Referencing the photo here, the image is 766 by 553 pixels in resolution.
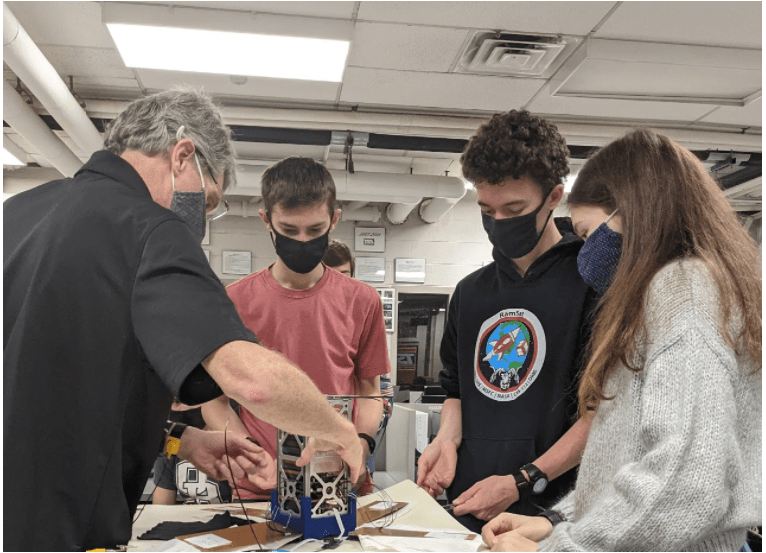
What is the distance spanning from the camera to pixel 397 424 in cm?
548

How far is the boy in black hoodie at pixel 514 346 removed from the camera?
4.93 ft

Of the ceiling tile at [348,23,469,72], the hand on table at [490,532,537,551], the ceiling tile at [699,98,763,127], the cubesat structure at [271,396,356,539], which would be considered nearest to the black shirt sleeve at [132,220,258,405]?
the cubesat structure at [271,396,356,539]

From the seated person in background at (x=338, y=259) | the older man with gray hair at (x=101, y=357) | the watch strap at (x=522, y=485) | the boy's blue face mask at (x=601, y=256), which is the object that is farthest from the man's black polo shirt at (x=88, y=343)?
the seated person in background at (x=338, y=259)

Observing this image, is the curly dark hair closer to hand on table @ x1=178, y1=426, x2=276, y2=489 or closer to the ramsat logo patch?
the ramsat logo patch

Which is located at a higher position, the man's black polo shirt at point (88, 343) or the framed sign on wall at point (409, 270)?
the framed sign on wall at point (409, 270)

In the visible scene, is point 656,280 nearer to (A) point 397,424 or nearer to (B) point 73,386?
(B) point 73,386

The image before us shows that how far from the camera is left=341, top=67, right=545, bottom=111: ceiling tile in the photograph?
4.00 meters

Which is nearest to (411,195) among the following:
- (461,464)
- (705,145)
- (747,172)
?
(705,145)

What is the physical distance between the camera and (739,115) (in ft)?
15.0

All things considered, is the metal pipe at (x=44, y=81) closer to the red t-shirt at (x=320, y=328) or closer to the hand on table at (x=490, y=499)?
the red t-shirt at (x=320, y=328)

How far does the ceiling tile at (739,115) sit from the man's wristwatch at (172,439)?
4.36m

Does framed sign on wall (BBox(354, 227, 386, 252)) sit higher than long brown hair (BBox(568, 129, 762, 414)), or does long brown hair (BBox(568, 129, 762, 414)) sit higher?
framed sign on wall (BBox(354, 227, 386, 252))

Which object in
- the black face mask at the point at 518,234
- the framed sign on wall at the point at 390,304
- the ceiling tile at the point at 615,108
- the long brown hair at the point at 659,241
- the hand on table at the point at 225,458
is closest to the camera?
the long brown hair at the point at 659,241

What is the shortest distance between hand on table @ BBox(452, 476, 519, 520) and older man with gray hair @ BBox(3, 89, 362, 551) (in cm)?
53
